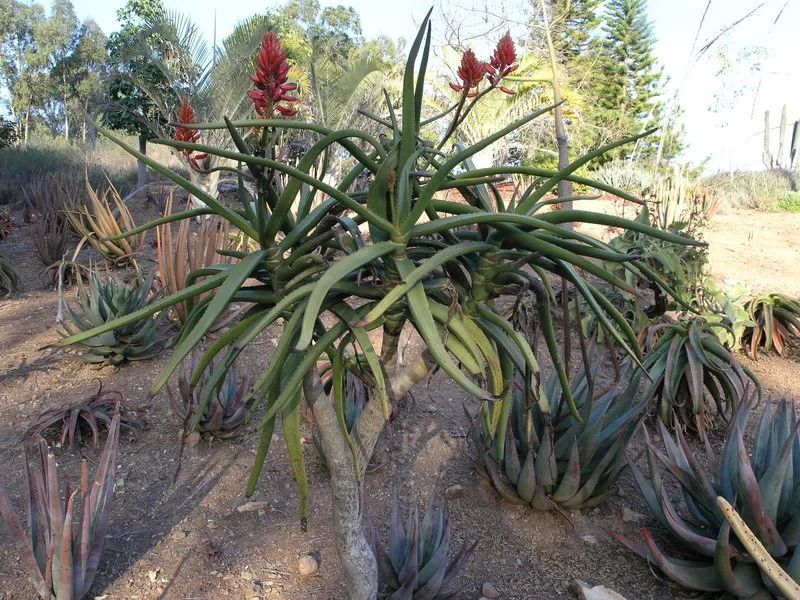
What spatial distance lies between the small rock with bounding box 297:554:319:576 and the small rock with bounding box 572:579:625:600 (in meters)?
0.99

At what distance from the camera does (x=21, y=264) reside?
725 centimetres

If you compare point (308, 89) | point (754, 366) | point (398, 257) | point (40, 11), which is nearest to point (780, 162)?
point (308, 89)

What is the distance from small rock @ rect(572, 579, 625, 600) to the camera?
2004 mm

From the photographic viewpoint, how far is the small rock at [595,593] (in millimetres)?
2004

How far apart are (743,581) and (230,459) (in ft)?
7.46

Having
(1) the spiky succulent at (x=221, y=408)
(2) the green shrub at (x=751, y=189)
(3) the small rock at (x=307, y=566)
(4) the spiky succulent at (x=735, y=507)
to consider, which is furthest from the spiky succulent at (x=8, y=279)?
(2) the green shrub at (x=751, y=189)

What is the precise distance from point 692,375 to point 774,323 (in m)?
1.80

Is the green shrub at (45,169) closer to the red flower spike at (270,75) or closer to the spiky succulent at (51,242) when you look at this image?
the spiky succulent at (51,242)

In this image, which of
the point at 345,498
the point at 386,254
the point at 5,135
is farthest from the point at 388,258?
the point at 5,135

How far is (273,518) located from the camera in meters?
2.51

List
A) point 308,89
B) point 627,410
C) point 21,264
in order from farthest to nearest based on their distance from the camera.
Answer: point 308,89 < point 21,264 < point 627,410

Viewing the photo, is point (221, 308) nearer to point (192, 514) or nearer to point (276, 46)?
point (276, 46)

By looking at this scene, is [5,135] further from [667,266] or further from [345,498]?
[345,498]

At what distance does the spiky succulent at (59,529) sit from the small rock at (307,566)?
2.35ft
